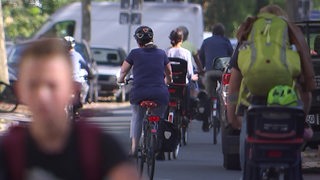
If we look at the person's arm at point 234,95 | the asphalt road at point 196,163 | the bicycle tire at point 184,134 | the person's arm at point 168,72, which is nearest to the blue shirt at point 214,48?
the asphalt road at point 196,163

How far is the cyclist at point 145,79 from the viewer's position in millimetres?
11906

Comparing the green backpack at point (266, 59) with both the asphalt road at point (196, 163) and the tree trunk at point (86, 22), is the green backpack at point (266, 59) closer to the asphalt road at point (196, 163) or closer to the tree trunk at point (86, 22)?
the asphalt road at point (196, 163)

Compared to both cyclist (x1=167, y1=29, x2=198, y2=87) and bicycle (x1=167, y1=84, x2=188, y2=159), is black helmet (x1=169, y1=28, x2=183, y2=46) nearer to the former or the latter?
cyclist (x1=167, y1=29, x2=198, y2=87)

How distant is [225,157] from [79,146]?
29.5ft

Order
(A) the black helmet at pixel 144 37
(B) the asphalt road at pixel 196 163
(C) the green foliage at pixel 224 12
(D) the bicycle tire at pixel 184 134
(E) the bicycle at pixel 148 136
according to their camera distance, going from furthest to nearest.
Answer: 1. (C) the green foliage at pixel 224 12
2. (D) the bicycle tire at pixel 184 134
3. (B) the asphalt road at pixel 196 163
4. (A) the black helmet at pixel 144 37
5. (E) the bicycle at pixel 148 136

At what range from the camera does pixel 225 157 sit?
42.6 ft

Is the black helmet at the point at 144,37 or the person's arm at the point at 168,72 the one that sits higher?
the black helmet at the point at 144,37

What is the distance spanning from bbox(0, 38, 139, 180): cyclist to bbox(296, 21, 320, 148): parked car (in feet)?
27.0

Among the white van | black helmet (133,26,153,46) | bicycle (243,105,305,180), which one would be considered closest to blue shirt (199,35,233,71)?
black helmet (133,26,153,46)

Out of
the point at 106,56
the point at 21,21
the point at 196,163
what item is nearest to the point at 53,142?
the point at 196,163

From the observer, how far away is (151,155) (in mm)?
11766

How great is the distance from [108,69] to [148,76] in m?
21.4

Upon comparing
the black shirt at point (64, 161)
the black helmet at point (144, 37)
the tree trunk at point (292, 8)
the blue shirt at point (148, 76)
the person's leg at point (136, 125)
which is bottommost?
the person's leg at point (136, 125)

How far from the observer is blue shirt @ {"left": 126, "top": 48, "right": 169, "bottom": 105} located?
11.9 metres
